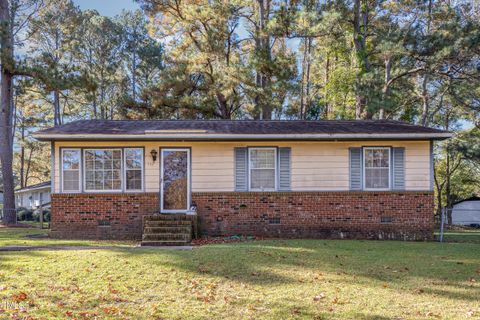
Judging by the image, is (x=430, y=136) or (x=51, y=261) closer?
(x=51, y=261)

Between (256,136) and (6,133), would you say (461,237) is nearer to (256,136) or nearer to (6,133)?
(256,136)

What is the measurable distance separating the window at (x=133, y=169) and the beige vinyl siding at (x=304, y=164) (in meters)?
0.19

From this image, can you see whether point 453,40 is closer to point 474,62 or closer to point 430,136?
point 474,62

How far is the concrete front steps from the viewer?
9898 millimetres

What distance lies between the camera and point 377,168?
1159cm

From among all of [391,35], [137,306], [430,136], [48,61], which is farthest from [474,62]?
[48,61]

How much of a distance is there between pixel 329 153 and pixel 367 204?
76.2 inches

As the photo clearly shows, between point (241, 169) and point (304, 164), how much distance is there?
195 centimetres

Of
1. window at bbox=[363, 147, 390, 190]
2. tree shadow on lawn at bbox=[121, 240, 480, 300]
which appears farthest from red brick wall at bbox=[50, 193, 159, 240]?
window at bbox=[363, 147, 390, 190]

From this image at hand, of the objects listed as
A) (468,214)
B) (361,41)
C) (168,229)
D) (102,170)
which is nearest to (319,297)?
(168,229)

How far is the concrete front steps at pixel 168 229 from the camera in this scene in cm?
990

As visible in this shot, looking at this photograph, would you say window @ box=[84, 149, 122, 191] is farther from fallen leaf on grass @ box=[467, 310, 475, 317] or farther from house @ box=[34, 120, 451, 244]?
fallen leaf on grass @ box=[467, 310, 475, 317]

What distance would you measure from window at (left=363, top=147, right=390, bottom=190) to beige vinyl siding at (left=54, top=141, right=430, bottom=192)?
0.91 feet

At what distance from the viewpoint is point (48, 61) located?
637 inches
